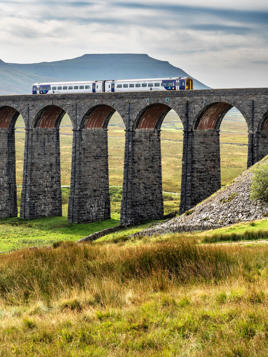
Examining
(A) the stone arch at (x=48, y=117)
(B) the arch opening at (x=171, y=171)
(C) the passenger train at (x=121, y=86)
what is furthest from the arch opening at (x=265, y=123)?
(A) the stone arch at (x=48, y=117)

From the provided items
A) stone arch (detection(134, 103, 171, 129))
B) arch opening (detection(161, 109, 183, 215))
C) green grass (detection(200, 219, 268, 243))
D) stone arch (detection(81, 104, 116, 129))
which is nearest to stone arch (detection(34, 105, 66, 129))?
stone arch (detection(81, 104, 116, 129))

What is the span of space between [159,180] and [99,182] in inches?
272

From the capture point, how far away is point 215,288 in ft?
38.3

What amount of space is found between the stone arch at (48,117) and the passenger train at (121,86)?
295 cm

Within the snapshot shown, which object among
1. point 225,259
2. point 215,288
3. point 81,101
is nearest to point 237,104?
point 81,101

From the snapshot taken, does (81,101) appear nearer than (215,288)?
No

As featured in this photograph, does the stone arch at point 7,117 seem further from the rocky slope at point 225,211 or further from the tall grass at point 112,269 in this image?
the tall grass at point 112,269

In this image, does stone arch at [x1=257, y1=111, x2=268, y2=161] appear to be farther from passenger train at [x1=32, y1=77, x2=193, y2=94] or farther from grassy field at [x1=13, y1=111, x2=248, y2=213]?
grassy field at [x1=13, y1=111, x2=248, y2=213]

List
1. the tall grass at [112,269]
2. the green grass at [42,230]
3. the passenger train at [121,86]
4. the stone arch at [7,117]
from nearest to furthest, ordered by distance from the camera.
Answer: the tall grass at [112,269], the green grass at [42,230], the passenger train at [121,86], the stone arch at [7,117]

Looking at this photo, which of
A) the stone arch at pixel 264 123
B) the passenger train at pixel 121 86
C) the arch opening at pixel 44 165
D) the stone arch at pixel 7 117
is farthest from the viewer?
the stone arch at pixel 7 117

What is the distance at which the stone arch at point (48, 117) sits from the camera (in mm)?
50681

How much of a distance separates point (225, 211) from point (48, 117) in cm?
2858

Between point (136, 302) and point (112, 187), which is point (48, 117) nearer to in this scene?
point (112, 187)

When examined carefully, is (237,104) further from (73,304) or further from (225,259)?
(73,304)
